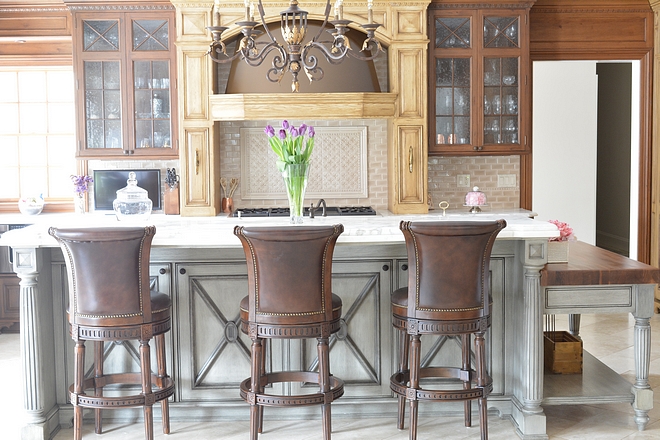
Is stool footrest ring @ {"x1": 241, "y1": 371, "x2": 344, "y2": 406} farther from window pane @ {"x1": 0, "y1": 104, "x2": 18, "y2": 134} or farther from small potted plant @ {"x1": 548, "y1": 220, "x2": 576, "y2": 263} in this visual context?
window pane @ {"x1": 0, "y1": 104, "x2": 18, "y2": 134}

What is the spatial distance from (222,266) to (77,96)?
9.57 ft

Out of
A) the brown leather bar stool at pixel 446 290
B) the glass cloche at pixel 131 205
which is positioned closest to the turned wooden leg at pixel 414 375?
the brown leather bar stool at pixel 446 290

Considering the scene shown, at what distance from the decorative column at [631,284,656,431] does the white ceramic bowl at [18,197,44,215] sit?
4.80 meters

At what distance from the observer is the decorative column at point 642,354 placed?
3771 mm

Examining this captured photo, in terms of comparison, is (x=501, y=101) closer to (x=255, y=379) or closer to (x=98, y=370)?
(x=255, y=379)

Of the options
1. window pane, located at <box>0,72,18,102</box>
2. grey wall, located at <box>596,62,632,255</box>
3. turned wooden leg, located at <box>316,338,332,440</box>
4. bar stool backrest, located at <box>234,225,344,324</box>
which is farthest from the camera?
grey wall, located at <box>596,62,632,255</box>

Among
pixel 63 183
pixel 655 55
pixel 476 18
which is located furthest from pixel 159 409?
pixel 655 55

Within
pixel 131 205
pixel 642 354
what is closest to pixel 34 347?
pixel 131 205

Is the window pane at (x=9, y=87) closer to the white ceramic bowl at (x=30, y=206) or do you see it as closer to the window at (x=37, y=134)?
the window at (x=37, y=134)

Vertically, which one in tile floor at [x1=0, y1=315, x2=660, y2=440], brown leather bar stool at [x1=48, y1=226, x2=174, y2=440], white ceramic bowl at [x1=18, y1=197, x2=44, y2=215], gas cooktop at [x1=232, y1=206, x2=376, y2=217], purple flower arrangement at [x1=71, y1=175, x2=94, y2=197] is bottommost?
tile floor at [x1=0, y1=315, x2=660, y2=440]

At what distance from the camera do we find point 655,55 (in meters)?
6.52

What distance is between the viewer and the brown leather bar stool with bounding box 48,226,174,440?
10.8 ft

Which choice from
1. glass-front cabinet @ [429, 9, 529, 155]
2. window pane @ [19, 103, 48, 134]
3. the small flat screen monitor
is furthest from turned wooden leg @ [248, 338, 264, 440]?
window pane @ [19, 103, 48, 134]

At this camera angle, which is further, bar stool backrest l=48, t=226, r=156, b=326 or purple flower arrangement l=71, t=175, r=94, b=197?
purple flower arrangement l=71, t=175, r=94, b=197
